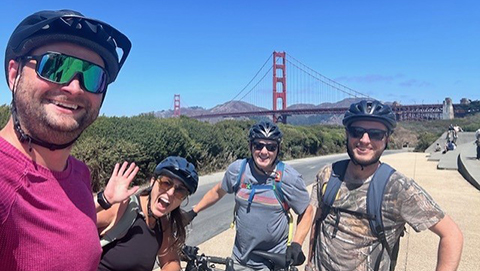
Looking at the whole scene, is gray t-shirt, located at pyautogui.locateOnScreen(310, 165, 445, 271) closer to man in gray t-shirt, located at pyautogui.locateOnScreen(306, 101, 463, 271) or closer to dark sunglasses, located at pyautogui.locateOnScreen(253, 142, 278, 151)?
man in gray t-shirt, located at pyautogui.locateOnScreen(306, 101, 463, 271)

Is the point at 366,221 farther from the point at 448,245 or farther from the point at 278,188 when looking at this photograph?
the point at 278,188

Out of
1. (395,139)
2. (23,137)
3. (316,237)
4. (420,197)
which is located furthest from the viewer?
(395,139)

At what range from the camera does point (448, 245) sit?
1.96 m

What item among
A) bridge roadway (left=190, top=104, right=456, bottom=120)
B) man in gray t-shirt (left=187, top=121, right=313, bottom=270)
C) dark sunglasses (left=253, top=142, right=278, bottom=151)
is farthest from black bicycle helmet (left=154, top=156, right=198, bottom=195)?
bridge roadway (left=190, top=104, right=456, bottom=120)

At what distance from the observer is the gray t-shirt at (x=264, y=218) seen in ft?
9.64

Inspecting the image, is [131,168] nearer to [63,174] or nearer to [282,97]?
[63,174]

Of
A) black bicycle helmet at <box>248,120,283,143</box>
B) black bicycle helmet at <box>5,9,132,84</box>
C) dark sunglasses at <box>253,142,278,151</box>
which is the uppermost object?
black bicycle helmet at <box>5,9,132,84</box>

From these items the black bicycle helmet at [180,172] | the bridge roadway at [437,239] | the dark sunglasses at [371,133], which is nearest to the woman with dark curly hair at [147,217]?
the black bicycle helmet at [180,172]

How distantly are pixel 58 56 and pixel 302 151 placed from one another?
26810 mm

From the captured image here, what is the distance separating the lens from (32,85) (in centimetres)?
119

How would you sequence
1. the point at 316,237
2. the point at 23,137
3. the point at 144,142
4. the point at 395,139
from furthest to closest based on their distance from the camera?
the point at 395,139 → the point at 144,142 → the point at 316,237 → the point at 23,137

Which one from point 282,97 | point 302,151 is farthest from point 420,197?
point 282,97

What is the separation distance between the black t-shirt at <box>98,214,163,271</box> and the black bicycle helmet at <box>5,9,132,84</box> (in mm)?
1075

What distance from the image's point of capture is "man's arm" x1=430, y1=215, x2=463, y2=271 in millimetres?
1926
